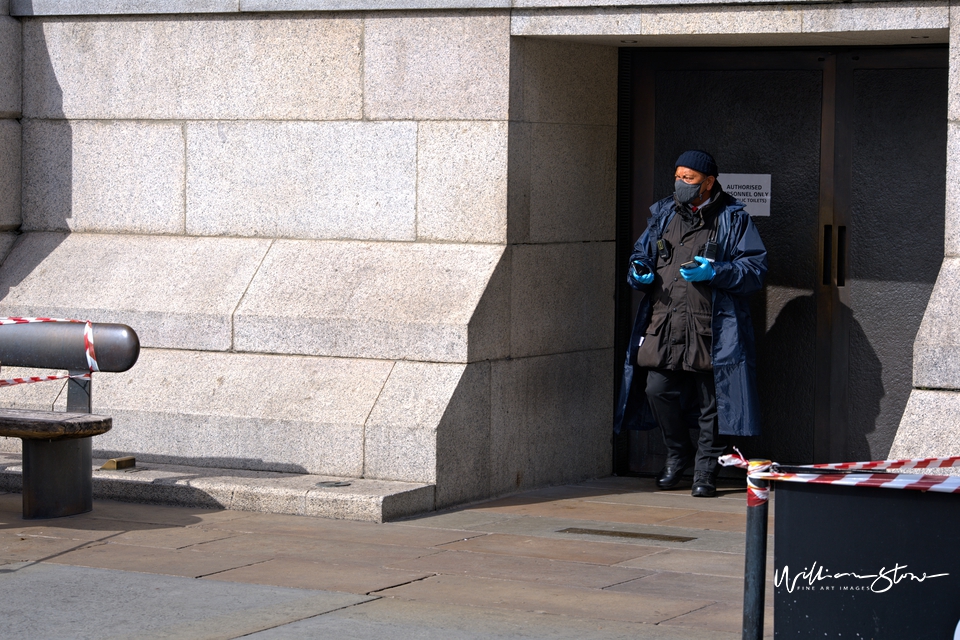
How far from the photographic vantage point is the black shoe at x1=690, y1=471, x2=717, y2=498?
897 cm

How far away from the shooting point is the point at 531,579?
21.8 feet

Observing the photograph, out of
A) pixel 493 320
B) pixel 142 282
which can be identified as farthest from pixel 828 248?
pixel 142 282

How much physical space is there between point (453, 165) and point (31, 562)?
3.40 metres

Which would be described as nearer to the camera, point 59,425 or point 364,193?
point 59,425

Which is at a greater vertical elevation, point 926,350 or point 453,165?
point 453,165

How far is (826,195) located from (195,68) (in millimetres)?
4043

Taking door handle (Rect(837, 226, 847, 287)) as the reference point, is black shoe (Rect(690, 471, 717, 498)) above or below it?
below

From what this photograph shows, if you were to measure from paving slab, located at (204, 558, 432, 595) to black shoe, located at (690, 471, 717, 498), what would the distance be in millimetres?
2778

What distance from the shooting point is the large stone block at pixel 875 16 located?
7.77 metres

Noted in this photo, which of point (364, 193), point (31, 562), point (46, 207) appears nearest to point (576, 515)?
point (364, 193)

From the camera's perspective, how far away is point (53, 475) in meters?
7.81

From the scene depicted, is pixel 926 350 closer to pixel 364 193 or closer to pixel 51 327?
pixel 364 193

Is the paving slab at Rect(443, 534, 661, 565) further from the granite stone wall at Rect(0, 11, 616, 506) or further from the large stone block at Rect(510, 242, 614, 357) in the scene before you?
the large stone block at Rect(510, 242, 614, 357)

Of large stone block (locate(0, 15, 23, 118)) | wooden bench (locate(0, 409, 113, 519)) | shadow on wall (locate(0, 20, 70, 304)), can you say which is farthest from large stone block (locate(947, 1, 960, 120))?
large stone block (locate(0, 15, 23, 118))
